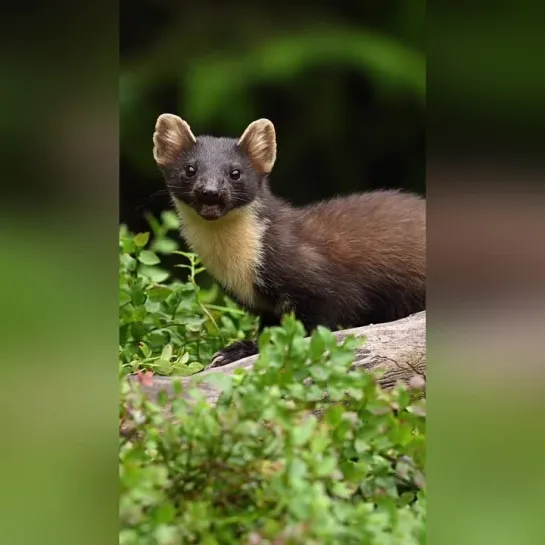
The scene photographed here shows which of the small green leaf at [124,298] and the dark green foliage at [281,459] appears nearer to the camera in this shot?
the dark green foliage at [281,459]

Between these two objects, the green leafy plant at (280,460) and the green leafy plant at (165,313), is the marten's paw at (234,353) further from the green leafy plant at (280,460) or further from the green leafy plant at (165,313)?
the green leafy plant at (280,460)

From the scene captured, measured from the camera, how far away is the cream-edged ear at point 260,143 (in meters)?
3.06

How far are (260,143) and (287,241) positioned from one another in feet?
1.78

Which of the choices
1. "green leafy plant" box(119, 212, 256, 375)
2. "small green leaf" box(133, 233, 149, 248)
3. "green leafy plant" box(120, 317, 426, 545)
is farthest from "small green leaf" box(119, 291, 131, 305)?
"green leafy plant" box(120, 317, 426, 545)

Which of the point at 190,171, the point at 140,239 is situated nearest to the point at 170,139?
the point at 190,171

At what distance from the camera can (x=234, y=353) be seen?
343 cm

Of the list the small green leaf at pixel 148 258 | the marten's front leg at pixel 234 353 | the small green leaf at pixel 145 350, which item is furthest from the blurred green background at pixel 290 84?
the marten's front leg at pixel 234 353

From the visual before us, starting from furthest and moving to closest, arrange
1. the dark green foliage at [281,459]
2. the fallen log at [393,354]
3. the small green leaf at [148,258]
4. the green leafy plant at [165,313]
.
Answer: the small green leaf at [148,258]
the green leafy plant at [165,313]
the fallen log at [393,354]
the dark green foliage at [281,459]

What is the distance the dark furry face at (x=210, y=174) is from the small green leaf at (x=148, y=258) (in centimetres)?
49

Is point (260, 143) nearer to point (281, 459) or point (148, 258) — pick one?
point (148, 258)

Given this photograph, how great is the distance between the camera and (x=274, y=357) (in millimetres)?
2168
